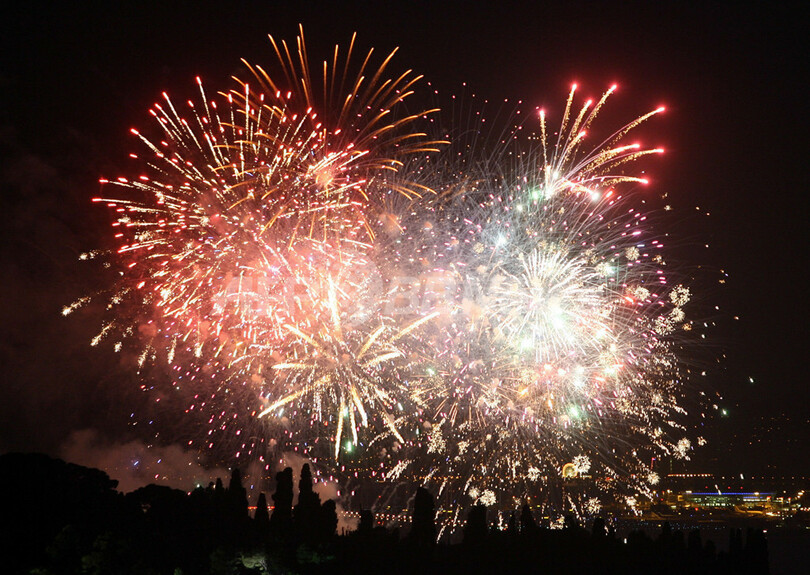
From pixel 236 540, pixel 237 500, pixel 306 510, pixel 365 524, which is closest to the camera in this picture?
pixel 236 540

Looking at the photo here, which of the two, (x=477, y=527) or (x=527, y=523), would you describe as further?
(x=527, y=523)

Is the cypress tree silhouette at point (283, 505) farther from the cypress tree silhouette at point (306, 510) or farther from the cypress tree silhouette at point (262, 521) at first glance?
the cypress tree silhouette at point (306, 510)

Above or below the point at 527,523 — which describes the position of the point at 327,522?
below

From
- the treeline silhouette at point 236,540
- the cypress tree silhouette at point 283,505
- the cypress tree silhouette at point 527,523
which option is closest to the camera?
the treeline silhouette at point 236,540

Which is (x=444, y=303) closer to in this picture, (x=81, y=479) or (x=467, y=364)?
(x=467, y=364)

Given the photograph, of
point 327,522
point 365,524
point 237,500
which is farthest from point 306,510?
point 237,500

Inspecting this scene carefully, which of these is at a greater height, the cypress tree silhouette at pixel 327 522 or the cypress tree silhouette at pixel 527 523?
the cypress tree silhouette at pixel 527 523

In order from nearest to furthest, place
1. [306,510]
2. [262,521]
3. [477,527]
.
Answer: [262,521] → [306,510] → [477,527]

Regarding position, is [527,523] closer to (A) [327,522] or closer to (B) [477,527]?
(B) [477,527]

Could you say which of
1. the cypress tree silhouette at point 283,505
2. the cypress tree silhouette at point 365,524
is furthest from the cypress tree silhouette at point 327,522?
the cypress tree silhouette at point 283,505

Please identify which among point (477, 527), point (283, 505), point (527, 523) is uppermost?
point (527, 523)
